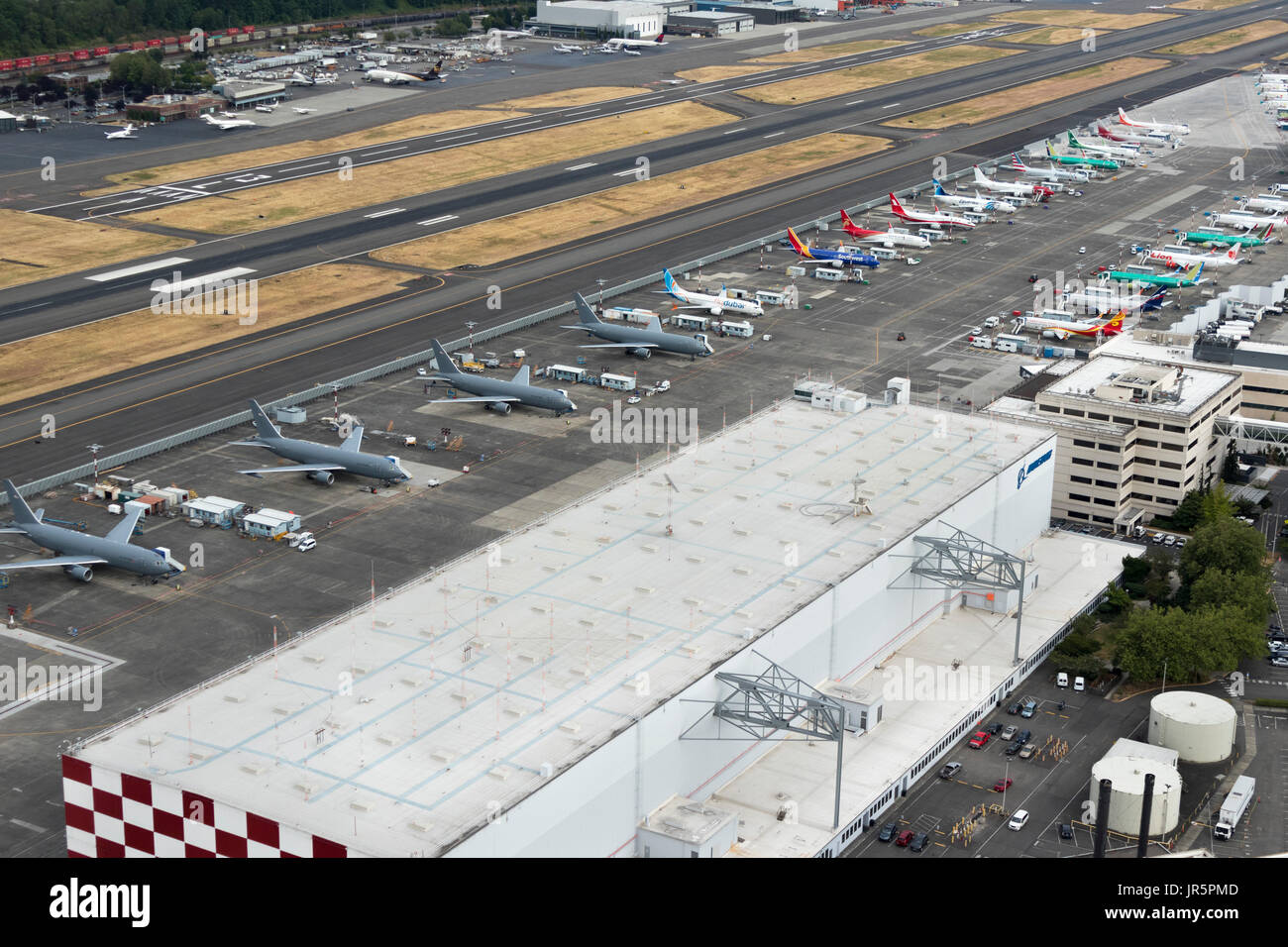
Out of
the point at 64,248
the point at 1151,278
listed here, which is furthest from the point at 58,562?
the point at 1151,278

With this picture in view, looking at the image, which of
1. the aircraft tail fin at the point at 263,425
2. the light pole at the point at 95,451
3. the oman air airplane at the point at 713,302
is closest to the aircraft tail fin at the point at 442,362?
the aircraft tail fin at the point at 263,425

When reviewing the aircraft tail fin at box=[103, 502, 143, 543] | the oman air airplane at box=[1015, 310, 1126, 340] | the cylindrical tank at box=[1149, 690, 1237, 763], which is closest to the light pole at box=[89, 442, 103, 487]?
the aircraft tail fin at box=[103, 502, 143, 543]

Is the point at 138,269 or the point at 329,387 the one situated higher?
the point at 138,269

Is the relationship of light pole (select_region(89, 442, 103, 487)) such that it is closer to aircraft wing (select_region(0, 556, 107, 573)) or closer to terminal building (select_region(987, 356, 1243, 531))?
aircraft wing (select_region(0, 556, 107, 573))

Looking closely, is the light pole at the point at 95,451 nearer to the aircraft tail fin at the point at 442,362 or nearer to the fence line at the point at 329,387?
the fence line at the point at 329,387

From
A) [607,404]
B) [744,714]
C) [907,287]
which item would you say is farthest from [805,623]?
[907,287]

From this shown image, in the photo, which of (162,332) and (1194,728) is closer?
(1194,728)

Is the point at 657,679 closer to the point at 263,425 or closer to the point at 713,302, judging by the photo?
the point at 263,425
